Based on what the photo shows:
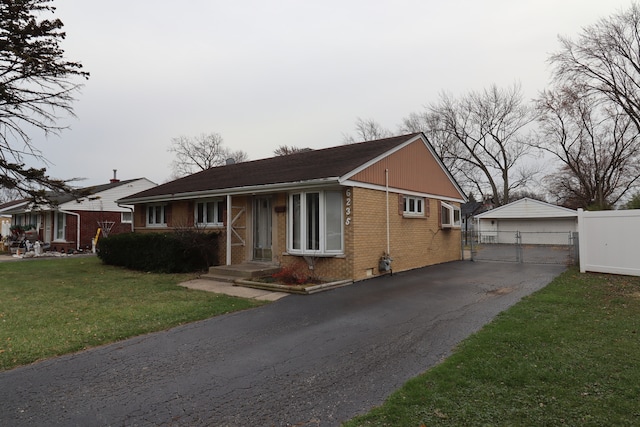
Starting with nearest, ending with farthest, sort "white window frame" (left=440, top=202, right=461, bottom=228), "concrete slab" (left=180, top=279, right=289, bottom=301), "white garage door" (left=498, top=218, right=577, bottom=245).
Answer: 1. "concrete slab" (left=180, top=279, right=289, bottom=301)
2. "white window frame" (left=440, top=202, right=461, bottom=228)
3. "white garage door" (left=498, top=218, right=577, bottom=245)

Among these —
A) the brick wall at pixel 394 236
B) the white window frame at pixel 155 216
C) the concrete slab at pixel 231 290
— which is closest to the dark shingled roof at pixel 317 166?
the white window frame at pixel 155 216

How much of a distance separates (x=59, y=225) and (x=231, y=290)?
21743 millimetres

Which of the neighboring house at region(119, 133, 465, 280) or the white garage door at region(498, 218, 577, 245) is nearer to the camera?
the neighboring house at region(119, 133, 465, 280)

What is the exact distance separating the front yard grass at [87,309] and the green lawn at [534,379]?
14.6 feet

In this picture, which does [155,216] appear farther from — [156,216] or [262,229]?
[262,229]

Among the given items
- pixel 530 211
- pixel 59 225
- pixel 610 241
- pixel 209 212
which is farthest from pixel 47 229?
pixel 530 211

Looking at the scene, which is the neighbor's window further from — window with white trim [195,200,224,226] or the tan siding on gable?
the tan siding on gable

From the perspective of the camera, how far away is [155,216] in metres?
16.6

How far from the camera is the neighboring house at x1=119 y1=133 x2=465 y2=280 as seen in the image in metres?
10.4

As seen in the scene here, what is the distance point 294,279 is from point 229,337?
418 centimetres

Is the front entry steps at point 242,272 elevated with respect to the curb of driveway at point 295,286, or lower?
elevated

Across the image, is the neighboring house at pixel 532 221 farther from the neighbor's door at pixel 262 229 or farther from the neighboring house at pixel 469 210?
the neighbor's door at pixel 262 229

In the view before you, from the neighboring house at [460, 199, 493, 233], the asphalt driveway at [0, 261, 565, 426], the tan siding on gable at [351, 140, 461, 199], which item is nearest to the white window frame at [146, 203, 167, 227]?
the tan siding on gable at [351, 140, 461, 199]

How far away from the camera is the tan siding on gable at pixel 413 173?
11375 millimetres
